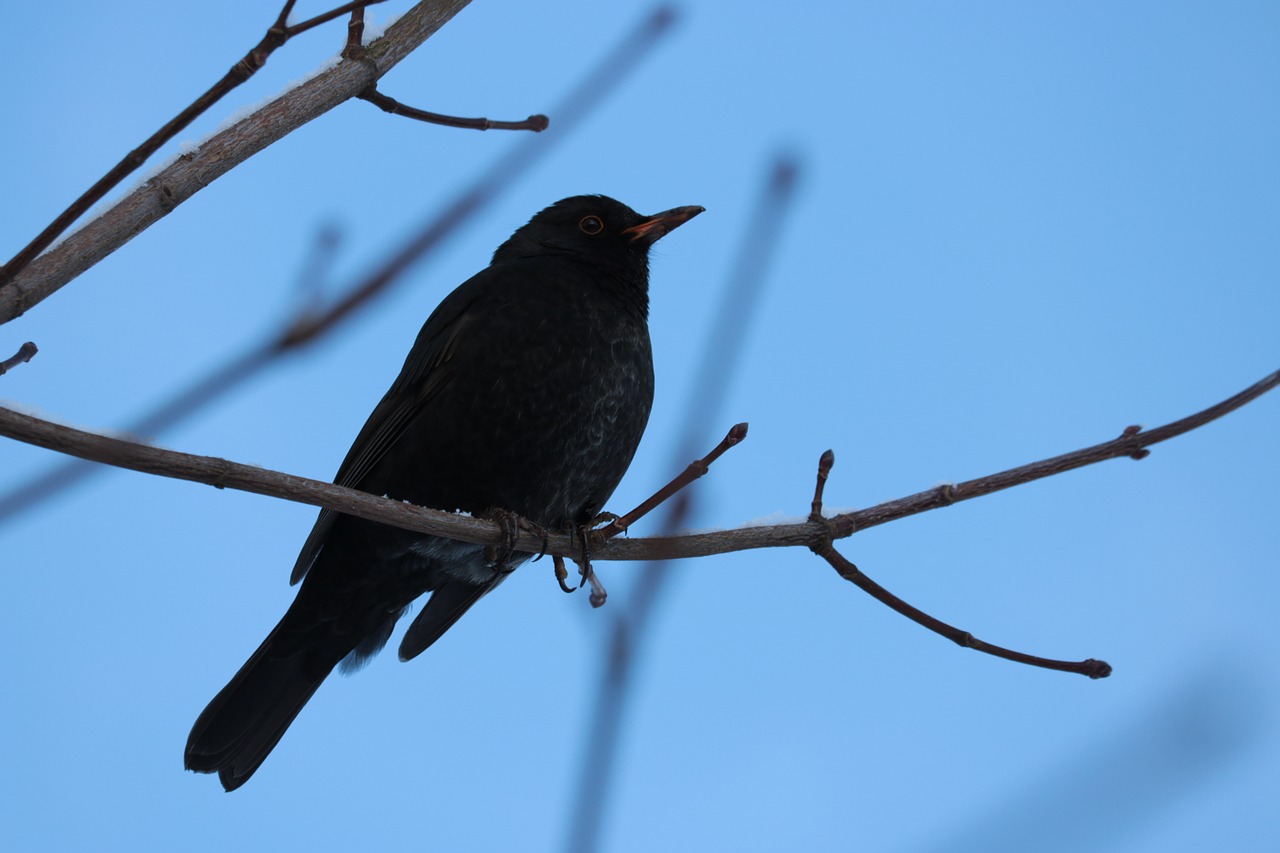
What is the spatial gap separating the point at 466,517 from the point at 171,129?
5.50 ft

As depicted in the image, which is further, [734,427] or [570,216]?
[570,216]

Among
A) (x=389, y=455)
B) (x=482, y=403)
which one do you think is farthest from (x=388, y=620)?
(x=482, y=403)

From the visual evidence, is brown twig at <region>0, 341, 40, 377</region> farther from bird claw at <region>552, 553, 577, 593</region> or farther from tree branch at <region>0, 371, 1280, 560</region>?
bird claw at <region>552, 553, 577, 593</region>

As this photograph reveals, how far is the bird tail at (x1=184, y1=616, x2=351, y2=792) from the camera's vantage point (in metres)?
4.24

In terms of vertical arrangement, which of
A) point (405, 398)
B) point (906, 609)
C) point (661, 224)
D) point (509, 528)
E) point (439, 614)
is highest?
point (661, 224)

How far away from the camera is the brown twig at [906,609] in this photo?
86.9 inches

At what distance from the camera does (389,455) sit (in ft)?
14.1

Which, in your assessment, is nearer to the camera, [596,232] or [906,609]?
[906,609]

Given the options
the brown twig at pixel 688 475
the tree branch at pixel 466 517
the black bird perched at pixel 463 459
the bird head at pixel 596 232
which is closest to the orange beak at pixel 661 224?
the bird head at pixel 596 232

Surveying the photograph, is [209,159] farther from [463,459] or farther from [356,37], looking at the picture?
[463,459]

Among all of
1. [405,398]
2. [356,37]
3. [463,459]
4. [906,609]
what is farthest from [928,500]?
[405,398]

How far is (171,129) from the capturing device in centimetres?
159

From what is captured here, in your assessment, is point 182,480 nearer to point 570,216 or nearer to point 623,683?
point 623,683

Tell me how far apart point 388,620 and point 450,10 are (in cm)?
260
